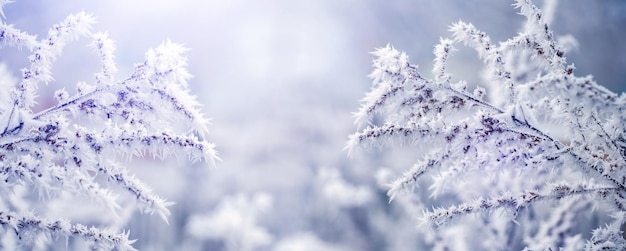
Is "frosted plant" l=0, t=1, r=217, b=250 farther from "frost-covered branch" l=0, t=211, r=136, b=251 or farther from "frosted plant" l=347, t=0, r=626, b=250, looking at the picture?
"frosted plant" l=347, t=0, r=626, b=250

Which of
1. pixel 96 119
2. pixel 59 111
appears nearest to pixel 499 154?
pixel 96 119

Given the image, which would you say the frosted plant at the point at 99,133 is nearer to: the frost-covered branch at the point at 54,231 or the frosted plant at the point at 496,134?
the frost-covered branch at the point at 54,231

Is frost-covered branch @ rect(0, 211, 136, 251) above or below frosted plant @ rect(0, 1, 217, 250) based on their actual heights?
below

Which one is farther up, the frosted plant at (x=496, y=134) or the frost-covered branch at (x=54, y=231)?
the frosted plant at (x=496, y=134)

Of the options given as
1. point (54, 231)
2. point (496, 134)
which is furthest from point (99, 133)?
point (496, 134)

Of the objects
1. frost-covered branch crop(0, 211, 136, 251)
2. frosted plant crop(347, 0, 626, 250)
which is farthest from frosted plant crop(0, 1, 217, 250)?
frosted plant crop(347, 0, 626, 250)

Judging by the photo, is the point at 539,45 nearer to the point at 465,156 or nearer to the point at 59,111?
the point at 465,156

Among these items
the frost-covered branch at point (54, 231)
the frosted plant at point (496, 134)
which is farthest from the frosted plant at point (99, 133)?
the frosted plant at point (496, 134)

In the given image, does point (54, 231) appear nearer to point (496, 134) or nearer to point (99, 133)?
point (99, 133)

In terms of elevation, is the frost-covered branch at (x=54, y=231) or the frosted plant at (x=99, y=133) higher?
the frosted plant at (x=99, y=133)
